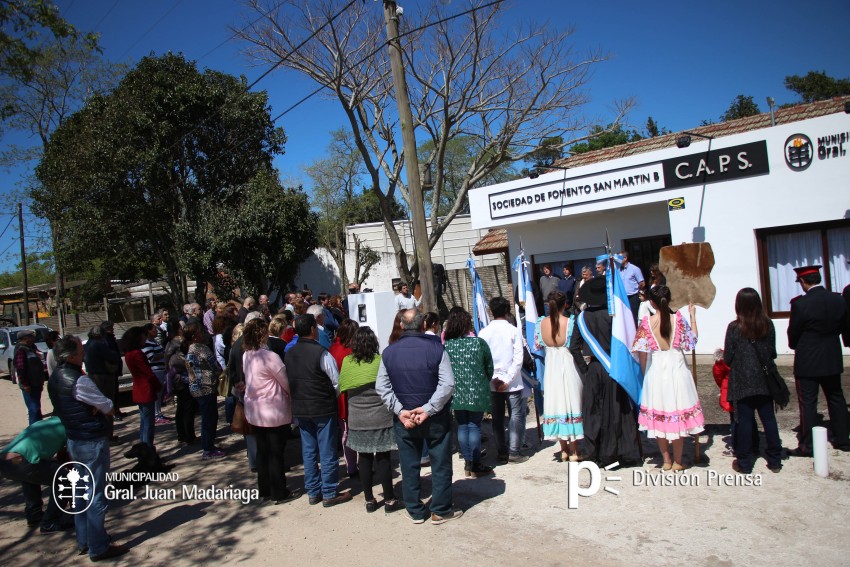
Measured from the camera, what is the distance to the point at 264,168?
23.2m

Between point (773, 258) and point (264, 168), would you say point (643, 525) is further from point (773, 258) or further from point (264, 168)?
point (264, 168)

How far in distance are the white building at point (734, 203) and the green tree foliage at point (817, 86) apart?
3174 cm

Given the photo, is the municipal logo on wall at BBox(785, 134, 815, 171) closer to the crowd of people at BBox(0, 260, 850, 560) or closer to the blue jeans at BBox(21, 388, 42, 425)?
the crowd of people at BBox(0, 260, 850, 560)

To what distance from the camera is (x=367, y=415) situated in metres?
5.57

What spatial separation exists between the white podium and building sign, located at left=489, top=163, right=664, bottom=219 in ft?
16.7

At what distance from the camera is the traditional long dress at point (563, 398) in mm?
6352

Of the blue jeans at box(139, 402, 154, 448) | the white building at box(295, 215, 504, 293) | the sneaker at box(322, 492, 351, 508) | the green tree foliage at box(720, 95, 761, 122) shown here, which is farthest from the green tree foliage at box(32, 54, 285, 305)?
the green tree foliage at box(720, 95, 761, 122)

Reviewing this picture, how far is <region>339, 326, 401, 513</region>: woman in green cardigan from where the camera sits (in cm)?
555

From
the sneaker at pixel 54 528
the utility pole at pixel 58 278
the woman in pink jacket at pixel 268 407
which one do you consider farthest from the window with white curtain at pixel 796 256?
the utility pole at pixel 58 278

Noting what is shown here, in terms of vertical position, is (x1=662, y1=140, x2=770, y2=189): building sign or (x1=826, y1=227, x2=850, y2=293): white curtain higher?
(x1=662, y1=140, x2=770, y2=189): building sign

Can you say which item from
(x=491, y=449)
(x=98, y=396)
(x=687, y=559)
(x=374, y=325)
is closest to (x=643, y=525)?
(x=687, y=559)

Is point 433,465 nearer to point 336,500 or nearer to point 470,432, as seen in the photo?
point 470,432

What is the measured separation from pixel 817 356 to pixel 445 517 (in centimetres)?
391

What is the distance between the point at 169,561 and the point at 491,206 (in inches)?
460
